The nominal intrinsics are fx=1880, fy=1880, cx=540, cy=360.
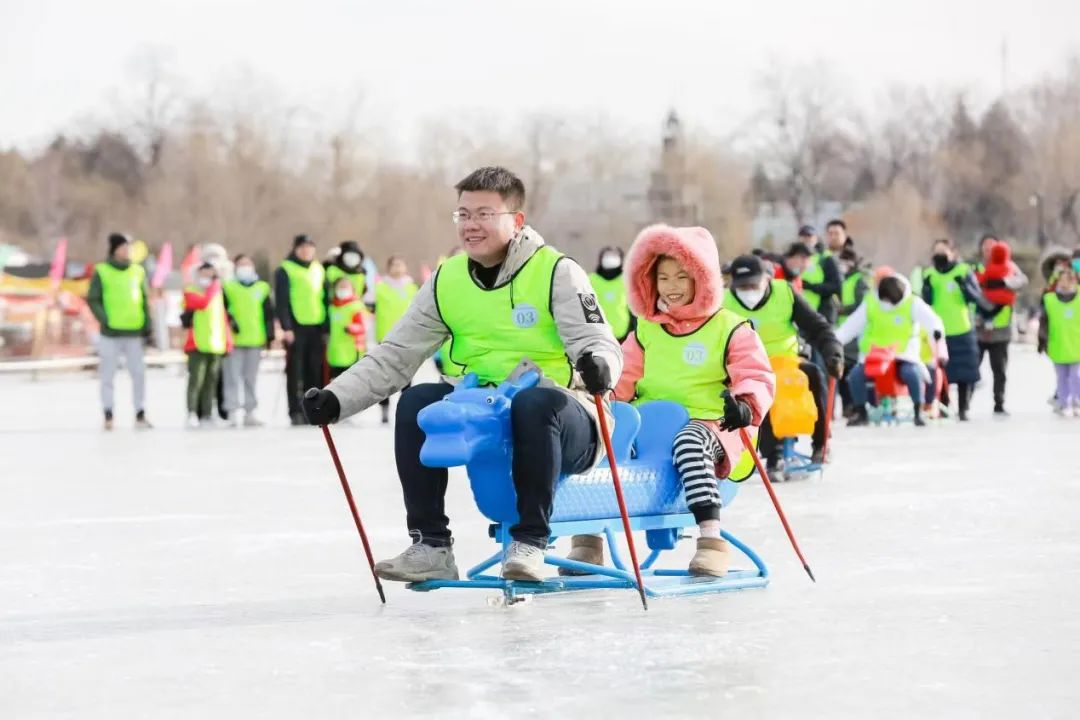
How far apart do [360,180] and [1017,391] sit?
4514cm

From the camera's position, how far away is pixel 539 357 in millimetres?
5656

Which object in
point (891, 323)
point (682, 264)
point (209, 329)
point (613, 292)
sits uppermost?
point (682, 264)

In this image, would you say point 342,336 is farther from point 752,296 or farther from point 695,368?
point 695,368

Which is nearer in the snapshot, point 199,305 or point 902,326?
point 902,326

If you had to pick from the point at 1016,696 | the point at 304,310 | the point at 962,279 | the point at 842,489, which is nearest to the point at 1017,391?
the point at 962,279

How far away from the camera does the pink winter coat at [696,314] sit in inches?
239

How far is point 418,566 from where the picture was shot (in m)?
5.49

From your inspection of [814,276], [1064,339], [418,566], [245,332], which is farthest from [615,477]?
[1064,339]

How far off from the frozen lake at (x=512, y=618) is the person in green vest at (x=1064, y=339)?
6445 millimetres

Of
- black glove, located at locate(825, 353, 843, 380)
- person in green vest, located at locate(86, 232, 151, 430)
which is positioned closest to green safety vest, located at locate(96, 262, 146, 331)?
person in green vest, located at locate(86, 232, 151, 430)

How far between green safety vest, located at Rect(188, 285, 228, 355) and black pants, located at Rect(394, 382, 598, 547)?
11.1 metres

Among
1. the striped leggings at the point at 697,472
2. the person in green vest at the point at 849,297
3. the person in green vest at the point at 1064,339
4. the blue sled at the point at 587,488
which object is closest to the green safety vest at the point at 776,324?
the blue sled at the point at 587,488

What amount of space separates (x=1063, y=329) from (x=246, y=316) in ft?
23.7

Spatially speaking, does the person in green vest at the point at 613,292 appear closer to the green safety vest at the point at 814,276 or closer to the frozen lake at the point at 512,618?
the green safety vest at the point at 814,276
